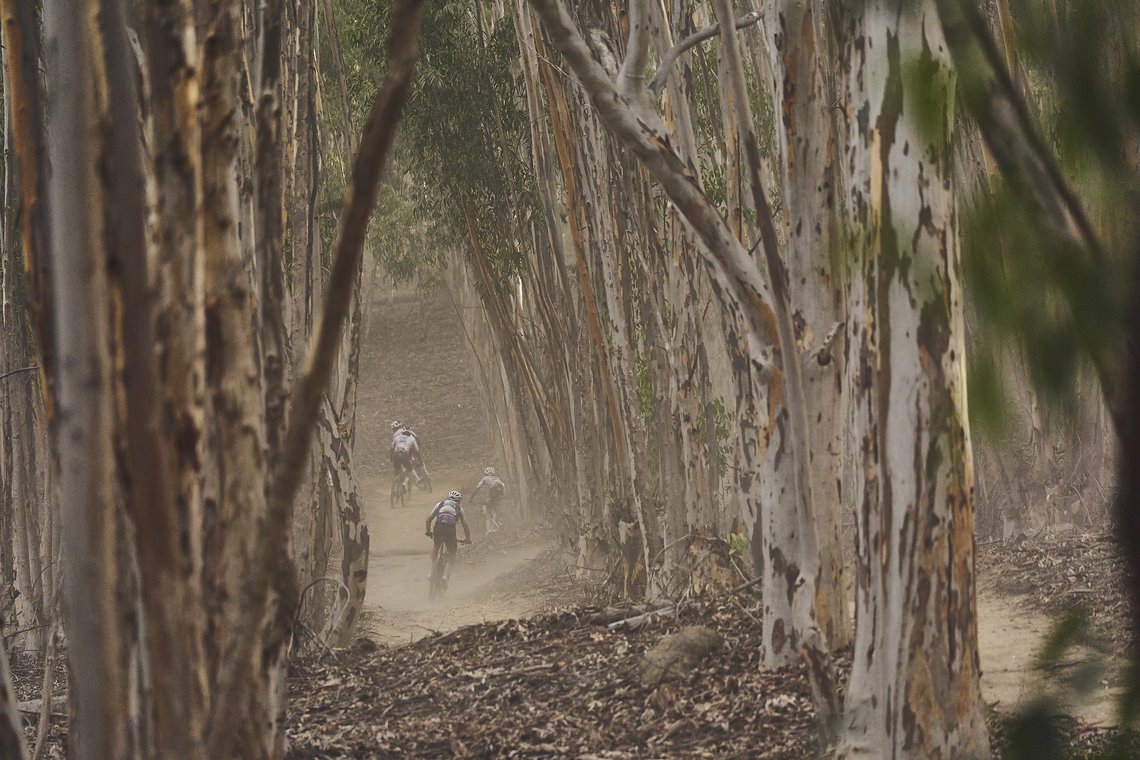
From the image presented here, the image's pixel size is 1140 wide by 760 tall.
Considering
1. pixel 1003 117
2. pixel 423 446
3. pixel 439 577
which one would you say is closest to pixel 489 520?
pixel 439 577

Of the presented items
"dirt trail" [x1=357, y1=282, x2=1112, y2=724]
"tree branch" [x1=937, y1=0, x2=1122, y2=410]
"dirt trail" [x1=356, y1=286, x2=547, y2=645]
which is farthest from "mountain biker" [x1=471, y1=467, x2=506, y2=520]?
"tree branch" [x1=937, y1=0, x2=1122, y2=410]

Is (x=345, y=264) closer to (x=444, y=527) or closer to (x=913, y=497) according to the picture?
(x=913, y=497)

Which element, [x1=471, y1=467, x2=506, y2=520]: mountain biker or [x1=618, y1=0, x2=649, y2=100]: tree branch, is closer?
[x1=618, y1=0, x2=649, y2=100]: tree branch

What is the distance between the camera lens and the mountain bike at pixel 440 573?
14734 mm

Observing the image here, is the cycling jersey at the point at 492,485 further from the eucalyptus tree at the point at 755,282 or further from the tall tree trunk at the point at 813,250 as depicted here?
the tall tree trunk at the point at 813,250

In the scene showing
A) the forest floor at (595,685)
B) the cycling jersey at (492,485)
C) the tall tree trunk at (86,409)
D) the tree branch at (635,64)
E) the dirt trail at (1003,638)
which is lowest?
the dirt trail at (1003,638)

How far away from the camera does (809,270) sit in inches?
204

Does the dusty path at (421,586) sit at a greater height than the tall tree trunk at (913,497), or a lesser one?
lesser

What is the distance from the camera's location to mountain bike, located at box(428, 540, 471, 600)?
14.7 meters

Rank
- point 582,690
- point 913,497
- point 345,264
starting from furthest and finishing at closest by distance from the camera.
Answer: point 582,690 → point 913,497 → point 345,264

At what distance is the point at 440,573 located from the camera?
14.8 m

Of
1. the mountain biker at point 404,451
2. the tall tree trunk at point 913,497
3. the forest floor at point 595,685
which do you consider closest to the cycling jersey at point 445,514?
the mountain biker at point 404,451

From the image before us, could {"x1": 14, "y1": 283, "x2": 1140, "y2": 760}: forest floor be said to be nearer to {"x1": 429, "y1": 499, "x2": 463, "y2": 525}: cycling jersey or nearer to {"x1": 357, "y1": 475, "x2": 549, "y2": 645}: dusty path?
{"x1": 357, "y1": 475, "x2": 549, "y2": 645}: dusty path

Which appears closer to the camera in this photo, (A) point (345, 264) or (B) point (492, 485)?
(A) point (345, 264)
